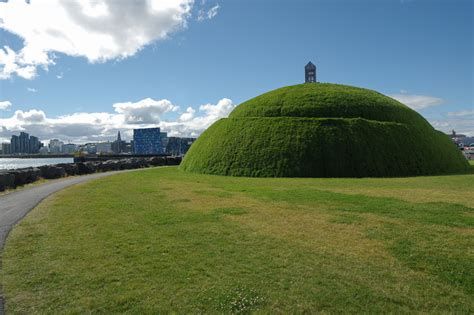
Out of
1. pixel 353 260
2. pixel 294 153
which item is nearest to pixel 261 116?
pixel 294 153

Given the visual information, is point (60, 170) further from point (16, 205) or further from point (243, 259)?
point (243, 259)

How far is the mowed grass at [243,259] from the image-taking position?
20.4ft

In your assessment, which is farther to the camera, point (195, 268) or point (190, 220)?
point (190, 220)

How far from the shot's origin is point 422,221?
→ 39.5ft

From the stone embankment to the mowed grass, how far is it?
11.4 m

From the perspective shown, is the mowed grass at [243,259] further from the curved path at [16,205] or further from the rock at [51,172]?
the rock at [51,172]

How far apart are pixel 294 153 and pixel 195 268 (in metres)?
27.4

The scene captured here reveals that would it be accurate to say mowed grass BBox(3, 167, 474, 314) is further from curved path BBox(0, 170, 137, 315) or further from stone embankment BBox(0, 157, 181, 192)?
stone embankment BBox(0, 157, 181, 192)

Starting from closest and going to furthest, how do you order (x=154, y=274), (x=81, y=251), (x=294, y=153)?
(x=154, y=274) < (x=81, y=251) < (x=294, y=153)

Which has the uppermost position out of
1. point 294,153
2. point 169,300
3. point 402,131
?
point 402,131

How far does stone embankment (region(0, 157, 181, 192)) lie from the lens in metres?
23.2

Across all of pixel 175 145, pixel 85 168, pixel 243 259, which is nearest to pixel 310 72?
pixel 85 168

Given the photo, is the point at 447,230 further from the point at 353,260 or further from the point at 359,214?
the point at 353,260

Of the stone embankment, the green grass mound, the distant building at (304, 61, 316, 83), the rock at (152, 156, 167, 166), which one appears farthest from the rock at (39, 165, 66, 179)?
the distant building at (304, 61, 316, 83)
